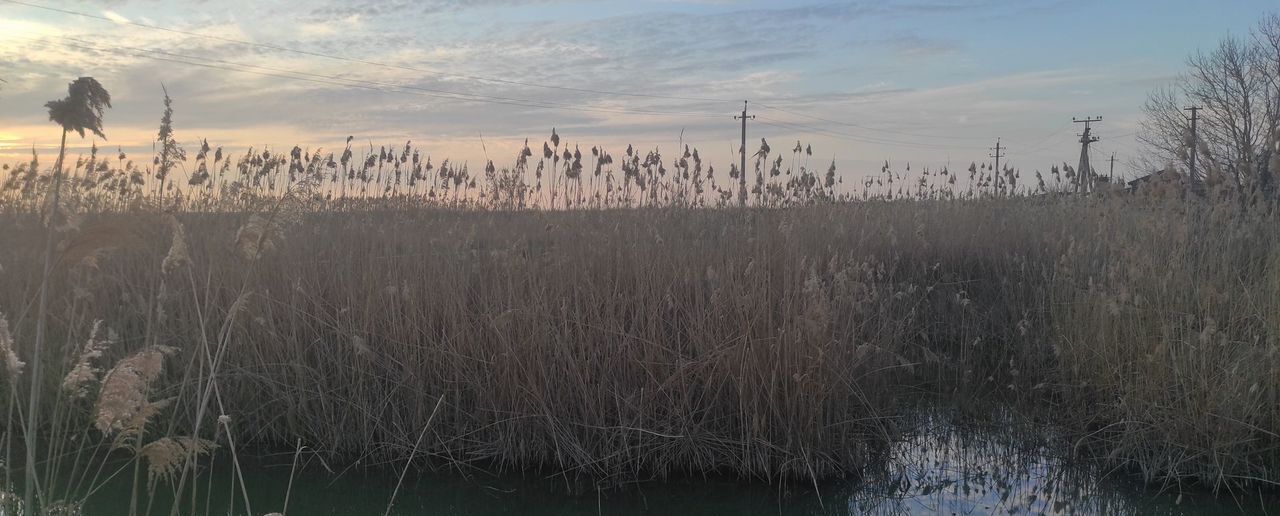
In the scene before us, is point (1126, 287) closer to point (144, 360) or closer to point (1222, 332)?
point (1222, 332)

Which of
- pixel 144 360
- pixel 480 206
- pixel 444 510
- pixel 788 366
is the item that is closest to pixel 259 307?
pixel 444 510

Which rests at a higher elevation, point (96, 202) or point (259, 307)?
point (96, 202)

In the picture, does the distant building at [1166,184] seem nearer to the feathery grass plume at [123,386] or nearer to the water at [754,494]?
the water at [754,494]

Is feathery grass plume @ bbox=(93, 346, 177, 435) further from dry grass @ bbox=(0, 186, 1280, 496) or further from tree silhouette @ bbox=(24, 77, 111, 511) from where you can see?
dry grass @ bbox=(0, 186, 1280, 496)

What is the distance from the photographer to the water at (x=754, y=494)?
11.7ft

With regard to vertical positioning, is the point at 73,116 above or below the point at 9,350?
above

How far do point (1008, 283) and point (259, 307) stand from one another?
16.9ft

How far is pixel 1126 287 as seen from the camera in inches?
168

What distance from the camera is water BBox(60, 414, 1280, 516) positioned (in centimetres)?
355

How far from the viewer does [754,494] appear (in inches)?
146

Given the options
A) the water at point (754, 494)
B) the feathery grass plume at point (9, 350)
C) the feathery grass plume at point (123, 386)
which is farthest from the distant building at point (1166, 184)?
Answer: the feathery grass plume at point (9, 350)

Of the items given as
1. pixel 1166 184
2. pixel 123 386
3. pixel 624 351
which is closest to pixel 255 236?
pixel 123 386

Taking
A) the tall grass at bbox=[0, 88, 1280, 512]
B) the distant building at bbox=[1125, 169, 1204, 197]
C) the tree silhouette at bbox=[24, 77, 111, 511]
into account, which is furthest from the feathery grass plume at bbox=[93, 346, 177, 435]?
the distant building at bbox=[1125, 169, 1204, 197]

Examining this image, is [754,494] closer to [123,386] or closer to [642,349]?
[642,349]
